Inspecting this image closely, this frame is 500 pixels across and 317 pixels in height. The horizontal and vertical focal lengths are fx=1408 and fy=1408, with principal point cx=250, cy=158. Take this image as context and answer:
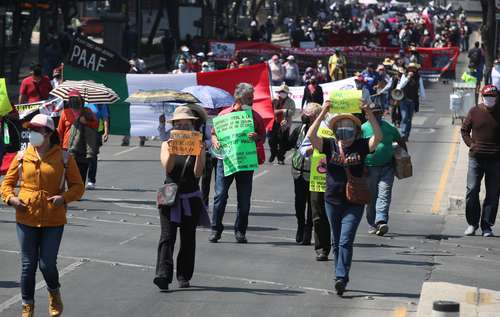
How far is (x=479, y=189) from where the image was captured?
55.5 ft

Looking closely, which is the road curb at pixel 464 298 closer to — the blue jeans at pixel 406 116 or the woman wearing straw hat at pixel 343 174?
the woman wearing straw hat at pixel 343 174

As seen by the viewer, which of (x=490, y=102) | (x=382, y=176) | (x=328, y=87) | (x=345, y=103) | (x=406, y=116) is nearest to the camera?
(x=345, y=103)

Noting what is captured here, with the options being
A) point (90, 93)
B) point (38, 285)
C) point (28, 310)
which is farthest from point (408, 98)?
point (28, 310)

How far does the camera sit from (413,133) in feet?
115

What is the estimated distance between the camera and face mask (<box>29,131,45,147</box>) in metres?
10.5

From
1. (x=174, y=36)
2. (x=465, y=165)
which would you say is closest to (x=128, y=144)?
(x=465, y=165)

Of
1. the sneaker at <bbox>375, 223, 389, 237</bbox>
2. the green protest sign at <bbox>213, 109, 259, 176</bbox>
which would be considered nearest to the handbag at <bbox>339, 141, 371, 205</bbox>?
the green protest sign at <bbox>213, 109, 259, 176</bbox>

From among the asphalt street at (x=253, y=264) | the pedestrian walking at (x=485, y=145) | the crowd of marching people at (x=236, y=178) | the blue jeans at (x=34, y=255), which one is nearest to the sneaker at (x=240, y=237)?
the crowd of marching people at (x=236, y=178)

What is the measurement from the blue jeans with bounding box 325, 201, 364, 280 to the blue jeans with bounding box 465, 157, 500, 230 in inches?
188

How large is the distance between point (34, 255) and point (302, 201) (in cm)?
525

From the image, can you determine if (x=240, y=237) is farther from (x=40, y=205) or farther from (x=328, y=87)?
(x=328, y=87)

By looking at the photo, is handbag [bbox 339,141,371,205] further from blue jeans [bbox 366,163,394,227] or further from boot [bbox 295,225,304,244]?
blue jeans [bbox 366,163,394,227]

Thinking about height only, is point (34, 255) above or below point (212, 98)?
above

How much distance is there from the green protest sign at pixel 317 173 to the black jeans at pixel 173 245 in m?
2.21
